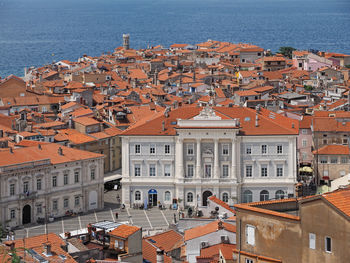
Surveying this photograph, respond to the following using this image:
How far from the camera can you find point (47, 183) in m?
56.1

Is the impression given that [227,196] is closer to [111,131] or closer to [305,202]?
[111,131]

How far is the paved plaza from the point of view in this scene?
52.8 m

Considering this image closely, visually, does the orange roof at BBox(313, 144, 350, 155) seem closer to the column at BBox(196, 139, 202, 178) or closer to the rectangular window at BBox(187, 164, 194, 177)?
the column at BBox(196, 139, 202, 178)

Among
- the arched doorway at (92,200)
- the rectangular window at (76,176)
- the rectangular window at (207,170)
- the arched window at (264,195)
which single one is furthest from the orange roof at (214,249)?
the arched window at (264,195)

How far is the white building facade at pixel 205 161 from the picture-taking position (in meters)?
59.4

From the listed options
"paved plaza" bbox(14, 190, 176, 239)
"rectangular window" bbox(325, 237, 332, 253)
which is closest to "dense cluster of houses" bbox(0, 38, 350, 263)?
"rectangular window" bbox(325, 237, 332, 253)

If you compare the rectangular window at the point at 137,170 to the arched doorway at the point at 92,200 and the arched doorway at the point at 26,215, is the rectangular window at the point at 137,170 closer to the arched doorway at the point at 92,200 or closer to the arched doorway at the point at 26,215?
the arched doorway at the point at 92,200

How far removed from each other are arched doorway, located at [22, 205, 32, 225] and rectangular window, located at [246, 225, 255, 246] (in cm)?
3404

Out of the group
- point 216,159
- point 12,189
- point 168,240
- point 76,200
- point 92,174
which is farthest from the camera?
point 216,159

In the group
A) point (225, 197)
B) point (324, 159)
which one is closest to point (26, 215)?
point (225, 197)

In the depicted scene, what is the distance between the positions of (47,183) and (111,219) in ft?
14.2

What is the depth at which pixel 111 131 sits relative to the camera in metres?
69.8

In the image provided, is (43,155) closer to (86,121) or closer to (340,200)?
(86,121)

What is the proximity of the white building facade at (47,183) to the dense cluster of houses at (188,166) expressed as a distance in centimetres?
7
